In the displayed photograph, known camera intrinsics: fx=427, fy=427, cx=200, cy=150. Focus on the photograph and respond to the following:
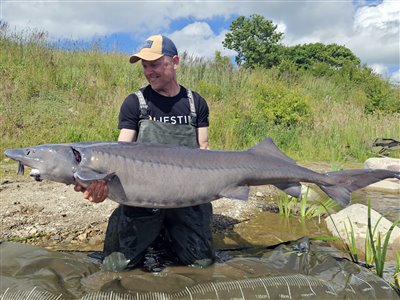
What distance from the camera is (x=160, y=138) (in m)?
3.23

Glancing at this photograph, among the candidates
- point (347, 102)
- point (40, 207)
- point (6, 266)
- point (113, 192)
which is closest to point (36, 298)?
point (6, 266)

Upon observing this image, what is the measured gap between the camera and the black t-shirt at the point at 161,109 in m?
3.27

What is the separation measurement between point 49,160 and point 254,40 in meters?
35.3

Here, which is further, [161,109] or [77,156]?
[161,109]

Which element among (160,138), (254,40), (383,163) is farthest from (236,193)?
(254,40)

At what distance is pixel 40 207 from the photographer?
4.80m

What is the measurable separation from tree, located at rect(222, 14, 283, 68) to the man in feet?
99.2

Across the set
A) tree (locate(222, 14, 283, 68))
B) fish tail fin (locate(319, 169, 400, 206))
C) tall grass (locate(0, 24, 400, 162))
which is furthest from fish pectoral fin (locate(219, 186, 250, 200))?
tree (locate(222, 14, 283, 68))

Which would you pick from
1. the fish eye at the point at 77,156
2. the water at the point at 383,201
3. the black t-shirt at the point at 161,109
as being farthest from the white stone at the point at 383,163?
Answer: the fish eye at the point at 77,156

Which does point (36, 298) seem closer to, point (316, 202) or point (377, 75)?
point (316, 202)

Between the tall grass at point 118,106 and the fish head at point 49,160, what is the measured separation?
5.71 metres

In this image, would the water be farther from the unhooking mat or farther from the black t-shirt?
the black t-shirt

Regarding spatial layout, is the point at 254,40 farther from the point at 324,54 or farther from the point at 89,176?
the point at 89,176

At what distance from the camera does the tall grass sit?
343 inches
